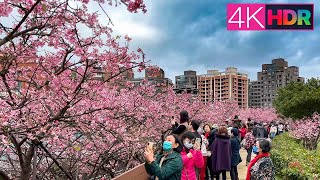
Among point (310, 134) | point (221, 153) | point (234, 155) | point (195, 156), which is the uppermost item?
point (195, 156)

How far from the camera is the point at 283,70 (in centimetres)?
13912

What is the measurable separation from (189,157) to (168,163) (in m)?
1.26

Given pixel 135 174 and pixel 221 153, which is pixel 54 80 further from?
pixel 221 153

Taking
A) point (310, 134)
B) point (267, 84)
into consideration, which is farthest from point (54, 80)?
point (267, 84)

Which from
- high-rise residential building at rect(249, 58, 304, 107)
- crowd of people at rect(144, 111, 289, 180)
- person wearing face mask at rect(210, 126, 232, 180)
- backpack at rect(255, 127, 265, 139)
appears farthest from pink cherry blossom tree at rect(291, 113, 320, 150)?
high-rise residential building at rect(249, 58, 304, 107)

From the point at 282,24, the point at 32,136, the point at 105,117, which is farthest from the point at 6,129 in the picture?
the point at 282,24

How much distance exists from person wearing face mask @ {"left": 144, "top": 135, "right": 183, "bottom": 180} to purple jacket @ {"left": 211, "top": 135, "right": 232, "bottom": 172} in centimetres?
449

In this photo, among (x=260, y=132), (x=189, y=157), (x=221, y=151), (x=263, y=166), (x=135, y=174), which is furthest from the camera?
(x=260, y=132)

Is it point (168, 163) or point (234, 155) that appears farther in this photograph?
point (234, 155)

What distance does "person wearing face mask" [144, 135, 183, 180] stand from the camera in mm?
4625

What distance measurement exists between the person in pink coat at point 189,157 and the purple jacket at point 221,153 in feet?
7.08

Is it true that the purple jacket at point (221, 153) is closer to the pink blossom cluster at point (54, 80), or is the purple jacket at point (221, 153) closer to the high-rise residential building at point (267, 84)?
the pink blossom cluster at point (54, 80)

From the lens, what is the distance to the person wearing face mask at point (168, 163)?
15.2 ft

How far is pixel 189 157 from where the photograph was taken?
607 centimetres
